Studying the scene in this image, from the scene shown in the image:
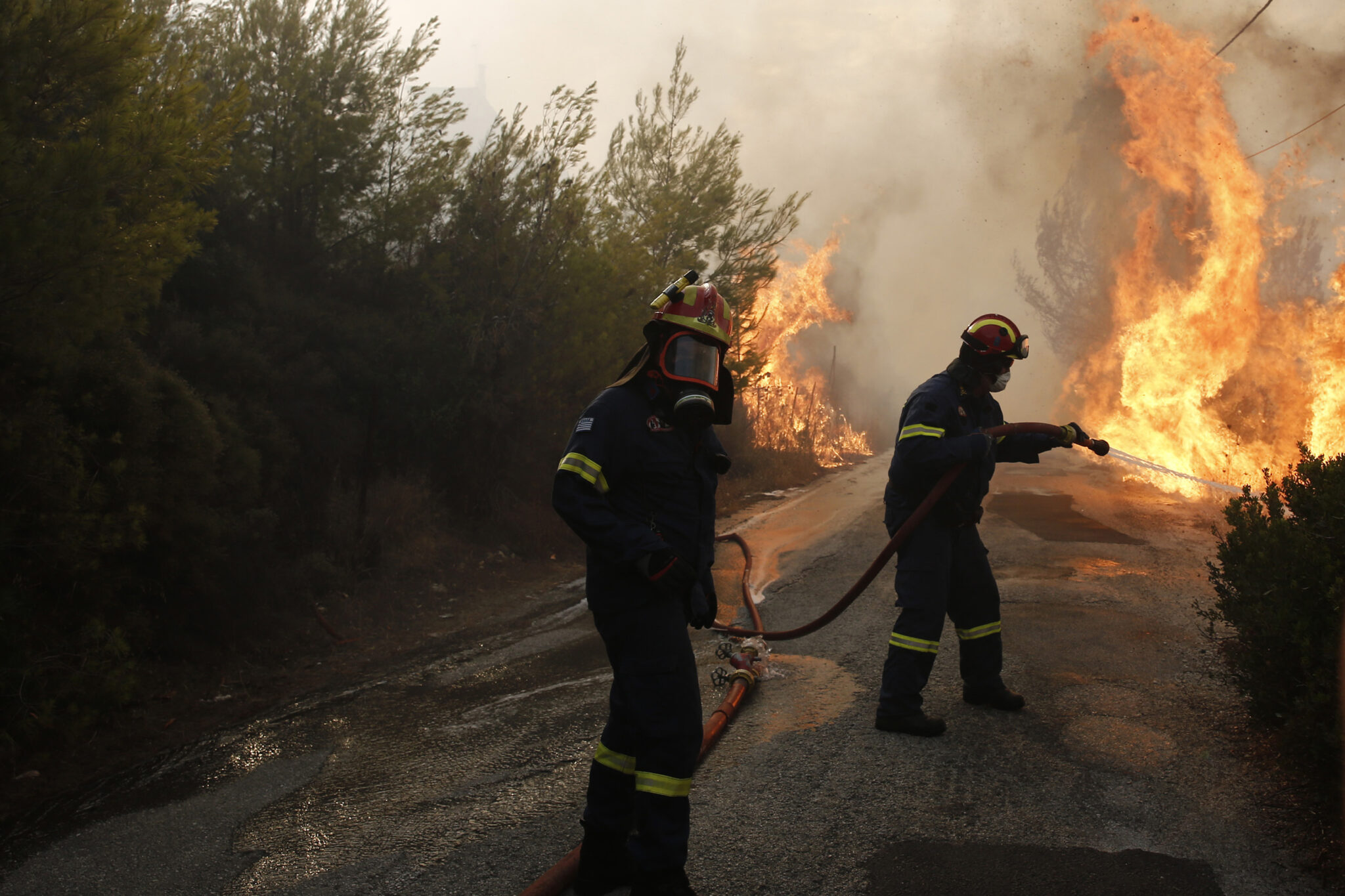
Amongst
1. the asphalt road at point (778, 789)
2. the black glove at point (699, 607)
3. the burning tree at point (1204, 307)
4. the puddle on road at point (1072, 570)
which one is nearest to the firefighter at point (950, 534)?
the asphalt road at point (778, 789)

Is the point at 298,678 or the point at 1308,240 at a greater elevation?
the point at 1308,240

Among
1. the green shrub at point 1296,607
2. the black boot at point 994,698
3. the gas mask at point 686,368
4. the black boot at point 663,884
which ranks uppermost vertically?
the gas mask at point 686,368

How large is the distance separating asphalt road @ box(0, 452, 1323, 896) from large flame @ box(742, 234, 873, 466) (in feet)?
40.1

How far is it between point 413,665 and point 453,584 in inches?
113

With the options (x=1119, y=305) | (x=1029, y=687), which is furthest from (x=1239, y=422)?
(x=1029, y=687)

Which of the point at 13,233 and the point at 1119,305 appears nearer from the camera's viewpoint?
the point at 13,233

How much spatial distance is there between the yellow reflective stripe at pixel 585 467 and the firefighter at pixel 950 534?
81.5 inches

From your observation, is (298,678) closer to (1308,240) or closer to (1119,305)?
(1119,305)

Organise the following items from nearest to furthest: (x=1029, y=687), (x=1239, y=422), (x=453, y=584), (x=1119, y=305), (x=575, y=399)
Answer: (x=1029, y=687), (x=453, y=584), (x=575, y=399), (x=1239, y=422), (x=1119, y=305)

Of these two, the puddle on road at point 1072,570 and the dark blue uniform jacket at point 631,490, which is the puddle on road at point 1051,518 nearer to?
the puddle on road at point 1072,570

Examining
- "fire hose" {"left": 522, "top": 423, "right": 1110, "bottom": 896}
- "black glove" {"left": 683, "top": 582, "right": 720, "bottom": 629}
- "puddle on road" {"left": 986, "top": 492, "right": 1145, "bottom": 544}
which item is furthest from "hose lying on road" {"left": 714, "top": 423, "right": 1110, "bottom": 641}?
"puddle on road" {"left": 986, "top": 492, "right": 1145, "bottom": 544}

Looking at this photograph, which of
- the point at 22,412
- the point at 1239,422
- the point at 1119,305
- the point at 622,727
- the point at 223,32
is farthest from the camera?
the point at 1119,305

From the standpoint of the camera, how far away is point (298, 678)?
6.28m

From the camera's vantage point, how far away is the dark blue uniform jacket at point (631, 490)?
2.71 metres
